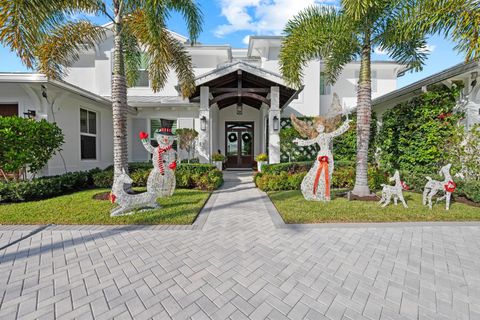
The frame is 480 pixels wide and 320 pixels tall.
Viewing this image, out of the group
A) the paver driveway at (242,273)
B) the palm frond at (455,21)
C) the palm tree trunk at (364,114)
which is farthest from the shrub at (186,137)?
the palm frond at (455,21)

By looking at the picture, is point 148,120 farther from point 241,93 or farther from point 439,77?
point 439,77

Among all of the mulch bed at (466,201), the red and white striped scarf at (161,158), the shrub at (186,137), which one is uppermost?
the shrub at (186,137)

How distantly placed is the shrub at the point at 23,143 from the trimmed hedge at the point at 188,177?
196 centimetres

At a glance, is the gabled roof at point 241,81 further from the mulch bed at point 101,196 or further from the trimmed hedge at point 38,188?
the trimmed hedge at point 38,188

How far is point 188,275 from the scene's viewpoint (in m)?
2.78

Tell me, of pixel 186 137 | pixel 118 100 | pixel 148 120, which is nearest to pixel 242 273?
pixel 118 100

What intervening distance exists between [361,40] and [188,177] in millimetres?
7434

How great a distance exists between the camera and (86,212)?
205 inches

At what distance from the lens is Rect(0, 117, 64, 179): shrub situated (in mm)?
5977

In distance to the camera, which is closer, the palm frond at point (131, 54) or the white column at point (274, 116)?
the palm frond at point (131, 54)

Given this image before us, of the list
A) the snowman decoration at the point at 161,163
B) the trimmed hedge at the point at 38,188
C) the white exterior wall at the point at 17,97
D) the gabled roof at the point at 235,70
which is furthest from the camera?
the gabled roof at the point at 235,70

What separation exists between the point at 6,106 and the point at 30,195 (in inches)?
172

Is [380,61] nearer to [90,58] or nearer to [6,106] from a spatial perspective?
[90,58]

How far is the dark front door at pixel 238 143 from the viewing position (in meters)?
15.2
